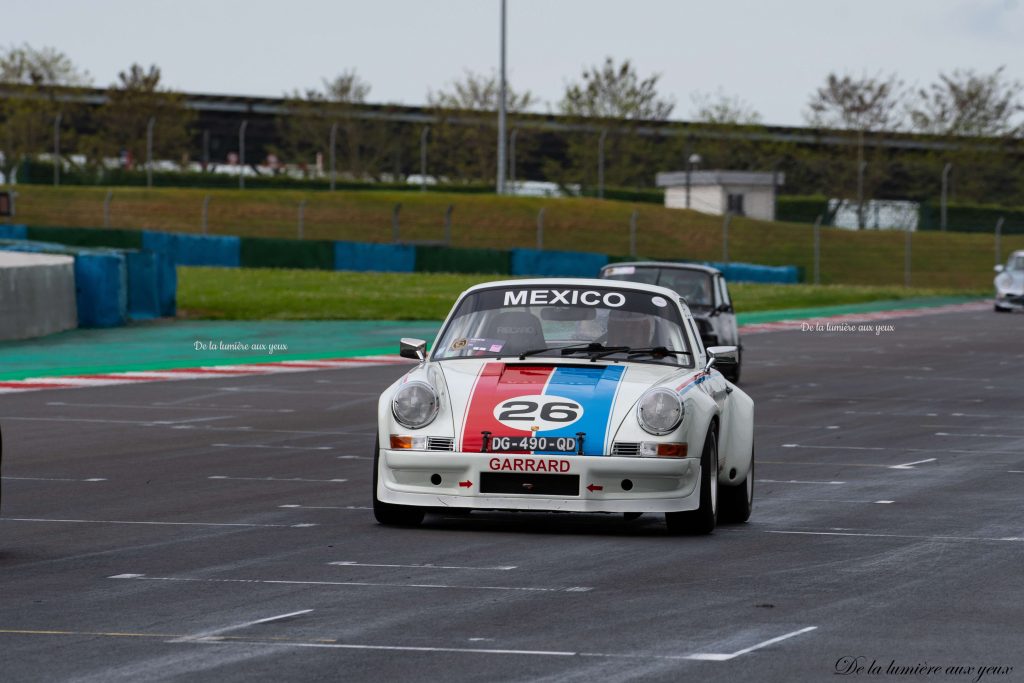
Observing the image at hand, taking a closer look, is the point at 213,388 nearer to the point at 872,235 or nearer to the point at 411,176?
the point at 872,235

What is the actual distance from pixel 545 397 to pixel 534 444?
1.06 ft

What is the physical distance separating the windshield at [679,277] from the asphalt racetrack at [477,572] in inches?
196

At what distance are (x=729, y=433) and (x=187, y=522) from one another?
288cm

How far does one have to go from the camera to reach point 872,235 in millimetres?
63969

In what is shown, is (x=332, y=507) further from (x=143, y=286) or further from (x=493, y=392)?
(x=143, y=286)

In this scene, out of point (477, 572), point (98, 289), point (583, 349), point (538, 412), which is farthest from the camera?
point (98, 289)

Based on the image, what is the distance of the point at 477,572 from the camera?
7867 millimetres

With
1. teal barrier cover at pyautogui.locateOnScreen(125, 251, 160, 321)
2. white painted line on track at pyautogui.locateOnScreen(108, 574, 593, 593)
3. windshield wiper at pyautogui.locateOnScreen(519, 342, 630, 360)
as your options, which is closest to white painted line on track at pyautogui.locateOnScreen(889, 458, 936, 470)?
windshield wiper at pyautogui.locateOnScreen(519, 342, 630, 360)

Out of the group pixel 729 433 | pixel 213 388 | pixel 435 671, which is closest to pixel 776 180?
pixel 213 388

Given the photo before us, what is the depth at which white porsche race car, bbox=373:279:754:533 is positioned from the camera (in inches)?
351

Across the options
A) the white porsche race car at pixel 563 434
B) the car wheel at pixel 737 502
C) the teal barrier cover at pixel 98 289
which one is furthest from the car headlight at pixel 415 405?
the teal barrier cover at pixel 98 289

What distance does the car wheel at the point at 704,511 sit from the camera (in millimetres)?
9102

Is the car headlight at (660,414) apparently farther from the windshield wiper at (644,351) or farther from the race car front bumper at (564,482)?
the windshield wiper at (644,351)

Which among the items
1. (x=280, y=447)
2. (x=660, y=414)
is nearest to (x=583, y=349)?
(x=660, y=414)
